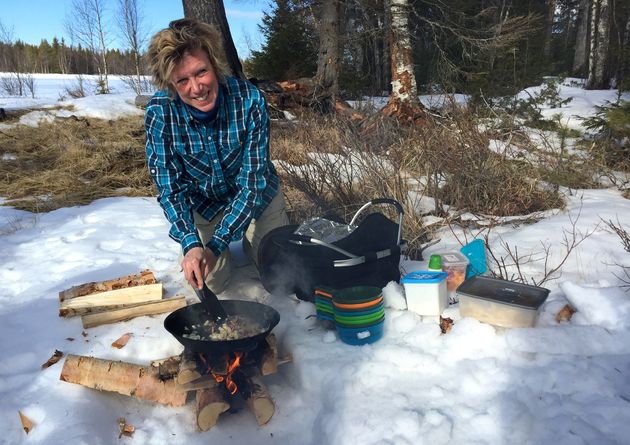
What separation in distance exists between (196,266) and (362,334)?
0.88m

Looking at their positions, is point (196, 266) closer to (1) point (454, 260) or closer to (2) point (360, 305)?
(2) point (360, 305)

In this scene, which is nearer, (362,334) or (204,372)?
(204,372)

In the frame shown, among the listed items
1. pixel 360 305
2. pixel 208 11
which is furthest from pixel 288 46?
pixel 360 305

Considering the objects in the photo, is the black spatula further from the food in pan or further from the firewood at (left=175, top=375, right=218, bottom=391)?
the firewood at (left=175, top=375, right=218, bottom=391)

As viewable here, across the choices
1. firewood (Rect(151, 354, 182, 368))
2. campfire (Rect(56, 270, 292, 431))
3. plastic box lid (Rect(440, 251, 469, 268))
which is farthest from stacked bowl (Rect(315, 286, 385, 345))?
firewood (Rect(151, 354, 182, 368))

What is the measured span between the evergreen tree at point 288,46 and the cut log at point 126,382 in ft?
45.5

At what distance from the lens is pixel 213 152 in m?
2.70

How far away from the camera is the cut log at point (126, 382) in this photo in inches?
84.7

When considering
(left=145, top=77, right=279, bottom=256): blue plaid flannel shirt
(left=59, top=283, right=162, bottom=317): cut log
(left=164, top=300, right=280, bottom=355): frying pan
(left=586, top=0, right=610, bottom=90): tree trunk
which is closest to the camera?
(left=164, top=300, right=280, bottom=355): frying pan

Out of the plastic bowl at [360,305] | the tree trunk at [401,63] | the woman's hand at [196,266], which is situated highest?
the tree trunk at [401,63]

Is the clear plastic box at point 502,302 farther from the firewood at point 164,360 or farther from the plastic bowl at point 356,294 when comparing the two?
the firewood at point 164,360

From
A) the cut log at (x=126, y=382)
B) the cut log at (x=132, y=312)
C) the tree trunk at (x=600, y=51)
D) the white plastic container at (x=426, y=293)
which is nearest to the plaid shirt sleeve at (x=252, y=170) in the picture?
the cut log at (x=132, y=312)

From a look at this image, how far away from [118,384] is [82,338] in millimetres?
614

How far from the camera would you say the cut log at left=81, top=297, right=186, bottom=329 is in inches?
106
